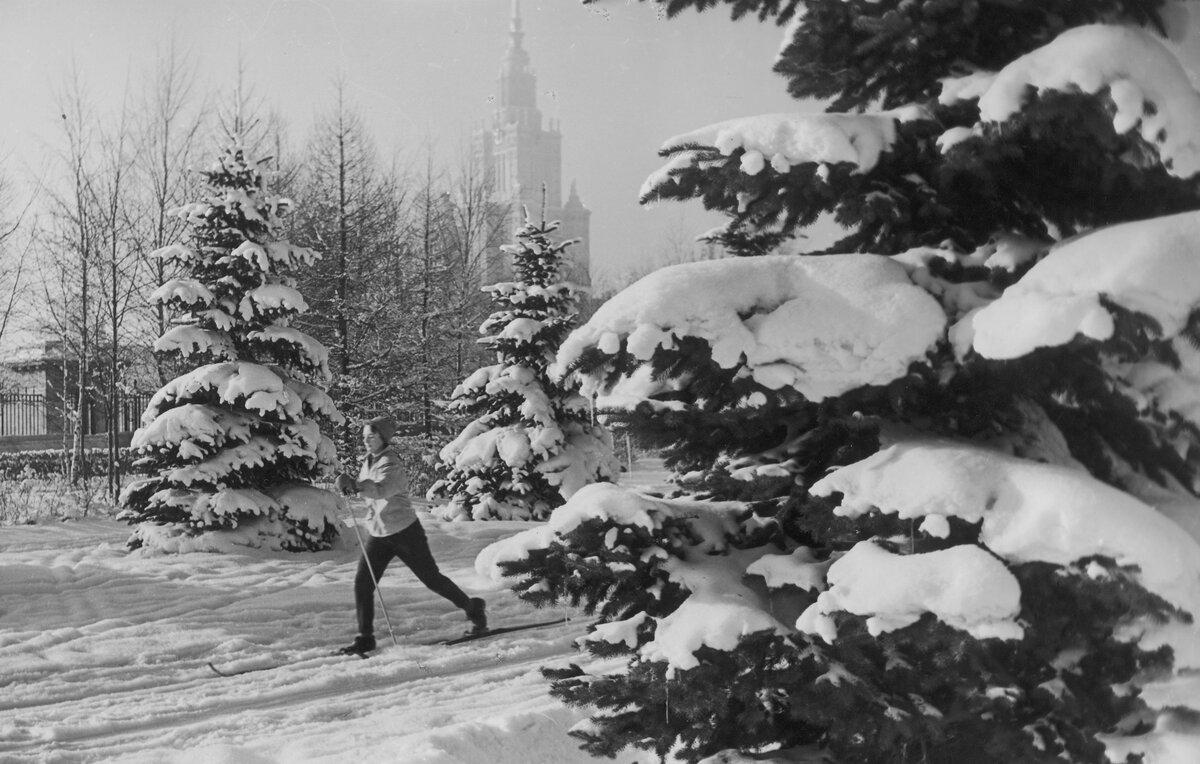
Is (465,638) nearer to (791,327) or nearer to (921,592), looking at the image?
(791,327)

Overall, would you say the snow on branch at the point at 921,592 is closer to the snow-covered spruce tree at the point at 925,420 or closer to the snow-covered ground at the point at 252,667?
the snow-covered spruce tree at the point at 925,420

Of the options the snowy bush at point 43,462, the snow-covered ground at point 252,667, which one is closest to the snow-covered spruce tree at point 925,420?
the snow-covered ground at point 252,667

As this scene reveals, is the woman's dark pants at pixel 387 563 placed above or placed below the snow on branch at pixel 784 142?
below

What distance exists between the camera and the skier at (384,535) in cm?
819

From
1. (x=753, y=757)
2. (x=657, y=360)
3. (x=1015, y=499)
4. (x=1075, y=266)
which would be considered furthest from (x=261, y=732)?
(x=1075, y=266)

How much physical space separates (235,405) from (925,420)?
11.7m

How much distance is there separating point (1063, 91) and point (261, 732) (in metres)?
5.29

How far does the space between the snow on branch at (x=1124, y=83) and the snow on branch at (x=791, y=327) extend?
2.14 feet

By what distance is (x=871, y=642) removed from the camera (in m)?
2.82

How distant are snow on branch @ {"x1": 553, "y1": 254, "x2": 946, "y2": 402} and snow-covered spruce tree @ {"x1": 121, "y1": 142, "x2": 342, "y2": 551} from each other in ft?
35.4

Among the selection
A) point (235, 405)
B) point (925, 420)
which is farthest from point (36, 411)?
point (925, 420)

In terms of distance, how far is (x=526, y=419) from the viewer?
698 inches

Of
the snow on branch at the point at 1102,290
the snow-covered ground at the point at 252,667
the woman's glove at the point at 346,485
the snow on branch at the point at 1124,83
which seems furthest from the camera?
the woman's glove at the point at 346,485

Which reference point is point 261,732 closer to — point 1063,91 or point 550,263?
point 1063,91
